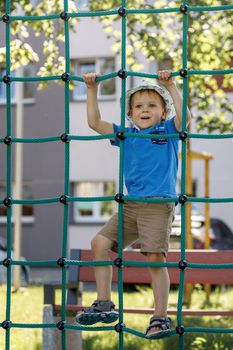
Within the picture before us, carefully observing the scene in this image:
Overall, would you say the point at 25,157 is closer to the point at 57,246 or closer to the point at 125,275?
the point at 57,246

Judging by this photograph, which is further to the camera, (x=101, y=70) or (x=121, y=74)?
(x=101, y=70)

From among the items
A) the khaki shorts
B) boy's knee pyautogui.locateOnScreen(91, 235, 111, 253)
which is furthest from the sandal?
boy's knee pyautogui.locateOnScreen(91, 235, 111, 253)

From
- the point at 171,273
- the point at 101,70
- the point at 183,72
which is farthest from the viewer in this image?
the point at 101,70

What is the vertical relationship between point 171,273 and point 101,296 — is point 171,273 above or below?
below

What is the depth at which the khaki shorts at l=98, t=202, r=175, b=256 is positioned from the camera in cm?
430

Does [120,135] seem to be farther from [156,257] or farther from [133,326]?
[133,326]

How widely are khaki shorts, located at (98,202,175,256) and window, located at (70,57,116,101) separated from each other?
1386 cm

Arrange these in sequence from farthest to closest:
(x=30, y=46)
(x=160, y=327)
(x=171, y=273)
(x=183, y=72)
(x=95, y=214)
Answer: (x=95, y=214), (x=30, y=46), (x=171, y=273), (x=183, y=72), (x=160, y=327)

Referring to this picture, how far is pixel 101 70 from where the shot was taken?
18609 millimetres

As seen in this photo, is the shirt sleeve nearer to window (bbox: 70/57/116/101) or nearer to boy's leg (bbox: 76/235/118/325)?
boy's leg (bbox: 76/235/118/325)

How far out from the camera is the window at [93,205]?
731 inches

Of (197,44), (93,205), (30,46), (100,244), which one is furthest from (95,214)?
(100,244)

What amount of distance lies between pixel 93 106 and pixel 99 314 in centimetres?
97

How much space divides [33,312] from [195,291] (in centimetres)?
281
